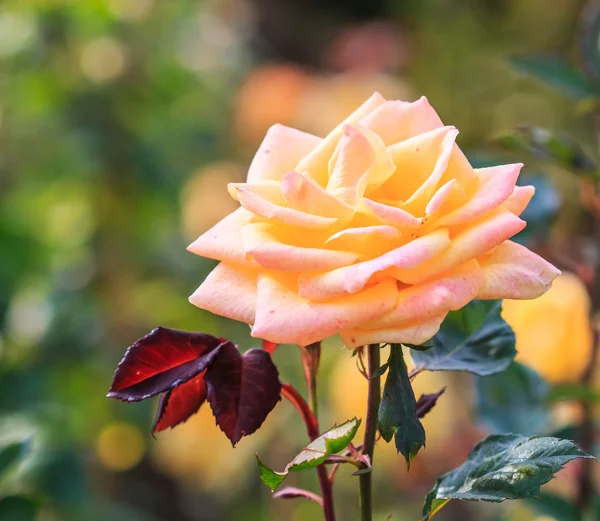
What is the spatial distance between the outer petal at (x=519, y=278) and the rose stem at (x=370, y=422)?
0.06m

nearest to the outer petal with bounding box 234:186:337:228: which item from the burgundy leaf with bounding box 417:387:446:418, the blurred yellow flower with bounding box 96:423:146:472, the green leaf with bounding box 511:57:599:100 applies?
the burgundy leaf with bounding box 417:387:446:418

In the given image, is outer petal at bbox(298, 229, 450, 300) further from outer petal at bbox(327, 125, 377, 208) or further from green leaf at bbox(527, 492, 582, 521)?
green leaf at bbox(527, 492, 582, 521)

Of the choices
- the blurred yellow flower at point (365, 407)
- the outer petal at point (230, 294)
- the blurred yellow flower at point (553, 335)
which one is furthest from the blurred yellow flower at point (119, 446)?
the outer petal at point (230, 294)

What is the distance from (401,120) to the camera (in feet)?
1.31

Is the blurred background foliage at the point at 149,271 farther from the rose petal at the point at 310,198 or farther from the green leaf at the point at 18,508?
the rose petal at the point at 310,198

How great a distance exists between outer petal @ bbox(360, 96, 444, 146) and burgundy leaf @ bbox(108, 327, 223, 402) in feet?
0.45

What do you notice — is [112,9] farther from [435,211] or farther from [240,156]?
[435,211]

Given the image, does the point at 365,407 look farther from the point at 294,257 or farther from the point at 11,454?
the point at 294,257

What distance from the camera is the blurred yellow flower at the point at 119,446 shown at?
1.53 metres

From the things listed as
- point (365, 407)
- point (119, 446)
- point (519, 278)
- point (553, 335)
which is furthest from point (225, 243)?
point (119, 446)

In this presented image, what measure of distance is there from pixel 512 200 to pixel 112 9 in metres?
1.36

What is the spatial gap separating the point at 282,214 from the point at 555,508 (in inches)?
15.8

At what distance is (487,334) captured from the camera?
454mm

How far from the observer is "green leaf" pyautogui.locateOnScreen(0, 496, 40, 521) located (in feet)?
1.65
